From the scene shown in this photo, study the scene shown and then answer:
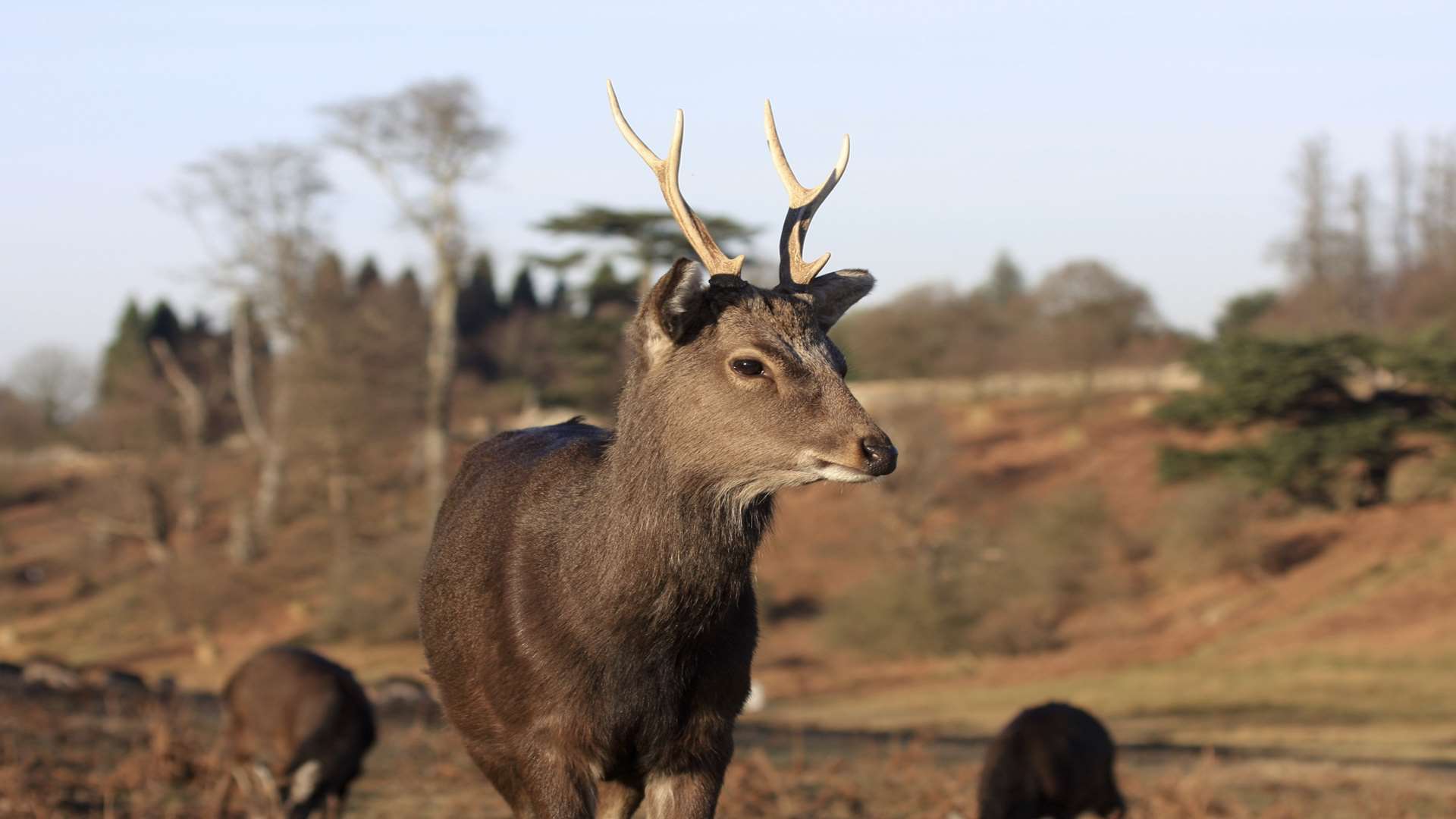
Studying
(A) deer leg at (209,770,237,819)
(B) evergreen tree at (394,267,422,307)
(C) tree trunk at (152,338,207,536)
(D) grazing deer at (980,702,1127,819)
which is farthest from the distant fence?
(A) deer leg at (209,770,237,819)

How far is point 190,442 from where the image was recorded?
58156mm

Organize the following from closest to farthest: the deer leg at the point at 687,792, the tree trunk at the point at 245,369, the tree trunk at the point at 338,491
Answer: the deer leg at the point at 687,792
the tree trunk at the point at 338,491
the tree trunk at the point at 245,369

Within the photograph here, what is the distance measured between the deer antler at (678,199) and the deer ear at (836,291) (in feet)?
1.01

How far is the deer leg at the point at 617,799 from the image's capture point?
6.04m

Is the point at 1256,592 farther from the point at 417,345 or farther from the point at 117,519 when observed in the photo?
the point at 117,519

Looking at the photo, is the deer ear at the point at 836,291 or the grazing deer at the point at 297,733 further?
the grazing deer at the point at 297,733

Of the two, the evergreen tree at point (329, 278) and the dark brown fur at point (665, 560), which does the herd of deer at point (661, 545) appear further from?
the evergreen tree at point (329, 278)

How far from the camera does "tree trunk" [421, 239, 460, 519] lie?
147 feet

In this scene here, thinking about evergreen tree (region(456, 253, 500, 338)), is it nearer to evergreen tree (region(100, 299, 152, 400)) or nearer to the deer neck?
evergreen tree (region(100, 299, 152, 400))

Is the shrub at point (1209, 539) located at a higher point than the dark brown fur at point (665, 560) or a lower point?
lower

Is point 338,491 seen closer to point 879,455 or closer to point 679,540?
point 679,540

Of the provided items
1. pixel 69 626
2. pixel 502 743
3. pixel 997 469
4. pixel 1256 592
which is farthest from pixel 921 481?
pixel 502 743

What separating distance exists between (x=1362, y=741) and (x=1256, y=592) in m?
15.5

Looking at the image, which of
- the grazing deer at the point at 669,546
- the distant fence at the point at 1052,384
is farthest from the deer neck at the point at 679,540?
the distant fence at the point at 1052,384
